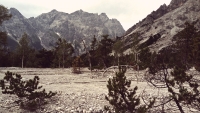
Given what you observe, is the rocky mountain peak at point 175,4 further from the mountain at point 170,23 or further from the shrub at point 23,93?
the shrub at point 23,93

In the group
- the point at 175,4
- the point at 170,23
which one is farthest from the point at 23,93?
the point at 175,4

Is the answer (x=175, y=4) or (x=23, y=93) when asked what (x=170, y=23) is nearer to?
(x=175, y=4)

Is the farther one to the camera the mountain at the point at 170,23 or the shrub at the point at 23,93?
the mountain at the point at 170,23

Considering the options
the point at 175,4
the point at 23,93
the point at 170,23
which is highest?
the point at 175,4

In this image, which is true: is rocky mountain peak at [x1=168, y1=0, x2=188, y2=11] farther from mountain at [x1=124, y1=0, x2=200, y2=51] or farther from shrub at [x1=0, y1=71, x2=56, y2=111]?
shrub at [x1=0, y1=71, x2=56, y2=111]

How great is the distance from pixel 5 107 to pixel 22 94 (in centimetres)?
153

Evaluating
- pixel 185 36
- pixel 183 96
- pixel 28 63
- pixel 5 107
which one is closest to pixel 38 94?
pixel 5 107

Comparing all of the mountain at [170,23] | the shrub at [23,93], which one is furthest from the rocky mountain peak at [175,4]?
the shrub at [23,93]

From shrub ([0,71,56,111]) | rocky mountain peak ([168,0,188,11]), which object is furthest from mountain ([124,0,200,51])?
shrub ([0,71,56,111])

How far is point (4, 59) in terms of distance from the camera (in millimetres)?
74312

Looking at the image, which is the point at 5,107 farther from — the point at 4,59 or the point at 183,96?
the point at 4,59

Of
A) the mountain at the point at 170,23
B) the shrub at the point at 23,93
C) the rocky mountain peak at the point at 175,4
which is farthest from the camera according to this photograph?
the rocky mountain peak at the point at 175,4

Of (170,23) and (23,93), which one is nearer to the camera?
(23,93)

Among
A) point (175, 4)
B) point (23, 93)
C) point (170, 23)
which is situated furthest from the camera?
point (175, 4)
